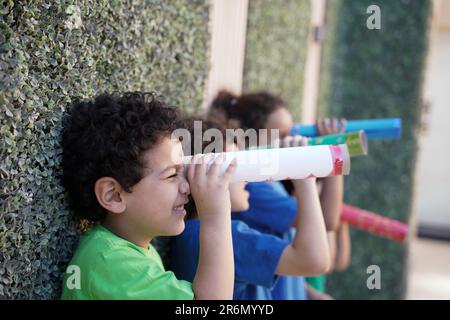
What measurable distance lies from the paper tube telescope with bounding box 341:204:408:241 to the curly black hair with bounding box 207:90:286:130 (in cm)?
86

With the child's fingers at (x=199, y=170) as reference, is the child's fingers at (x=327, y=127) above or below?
above

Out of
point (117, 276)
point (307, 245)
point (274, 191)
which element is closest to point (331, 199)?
point (274, 191)

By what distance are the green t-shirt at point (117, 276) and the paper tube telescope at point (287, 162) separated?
30cm

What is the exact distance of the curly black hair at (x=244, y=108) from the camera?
293cm

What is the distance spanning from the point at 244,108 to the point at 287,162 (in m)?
A: 1.18

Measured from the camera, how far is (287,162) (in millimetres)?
1825

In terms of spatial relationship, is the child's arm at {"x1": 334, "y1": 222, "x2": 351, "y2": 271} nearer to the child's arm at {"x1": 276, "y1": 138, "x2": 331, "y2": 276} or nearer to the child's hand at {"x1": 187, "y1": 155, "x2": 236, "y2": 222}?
the child's arm at {"x1": 276, "y1": 138, "x2": 331, "y2": 276}

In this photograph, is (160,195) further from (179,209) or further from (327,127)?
(327,127)

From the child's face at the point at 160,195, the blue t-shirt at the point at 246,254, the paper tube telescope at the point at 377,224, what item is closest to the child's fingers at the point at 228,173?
the child's face at the point at 160,195

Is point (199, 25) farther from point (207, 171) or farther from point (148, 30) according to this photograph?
point (207, 171)

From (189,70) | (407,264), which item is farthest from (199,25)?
(407,264)

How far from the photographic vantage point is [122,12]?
2023mm

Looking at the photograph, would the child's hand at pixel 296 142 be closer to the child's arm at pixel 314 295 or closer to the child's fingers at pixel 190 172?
the child's fingers at pixel 190 172
